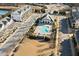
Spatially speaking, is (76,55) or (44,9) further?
(44,9)

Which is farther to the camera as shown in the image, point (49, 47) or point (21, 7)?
point (21, 7)

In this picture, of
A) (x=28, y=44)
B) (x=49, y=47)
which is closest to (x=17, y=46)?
(x=28, y=44)

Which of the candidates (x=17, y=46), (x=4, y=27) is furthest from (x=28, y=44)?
(x=4, y=27)

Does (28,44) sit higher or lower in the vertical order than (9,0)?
lower

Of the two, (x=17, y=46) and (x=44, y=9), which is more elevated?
(x=44, y=9)

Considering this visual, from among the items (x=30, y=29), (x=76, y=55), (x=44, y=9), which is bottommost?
(x=76, y=55)

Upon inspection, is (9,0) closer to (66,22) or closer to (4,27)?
(4,27)

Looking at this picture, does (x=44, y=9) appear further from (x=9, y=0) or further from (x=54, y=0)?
(x=9, y=0)
